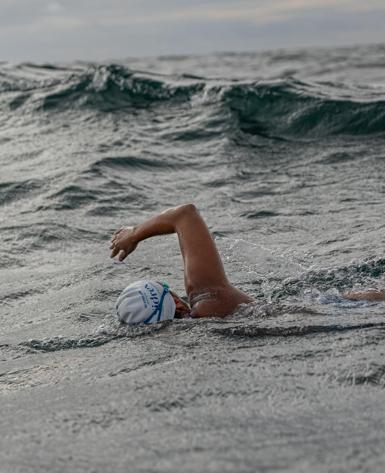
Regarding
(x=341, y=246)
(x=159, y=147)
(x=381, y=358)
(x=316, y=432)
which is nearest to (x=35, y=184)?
(x=159, y=147)

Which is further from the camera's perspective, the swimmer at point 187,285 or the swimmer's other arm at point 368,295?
the swimmer's other arm at point 368,295

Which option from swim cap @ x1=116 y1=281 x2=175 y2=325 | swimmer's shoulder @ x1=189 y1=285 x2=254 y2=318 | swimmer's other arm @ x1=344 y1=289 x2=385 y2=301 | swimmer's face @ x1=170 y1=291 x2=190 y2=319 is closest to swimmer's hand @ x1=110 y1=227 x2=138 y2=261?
swim cap @ x1=116 y1=281 x2=175 y2=325

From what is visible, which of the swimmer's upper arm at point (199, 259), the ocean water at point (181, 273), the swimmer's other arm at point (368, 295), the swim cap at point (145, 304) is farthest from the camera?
the swimmer's other arm at point (368, 295)

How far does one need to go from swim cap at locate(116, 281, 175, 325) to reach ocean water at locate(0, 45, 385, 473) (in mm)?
90

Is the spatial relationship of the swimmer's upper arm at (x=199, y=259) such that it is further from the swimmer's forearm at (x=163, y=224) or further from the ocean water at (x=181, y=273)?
the ocean water at (x=181, y=273)

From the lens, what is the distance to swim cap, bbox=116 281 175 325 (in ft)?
20.5

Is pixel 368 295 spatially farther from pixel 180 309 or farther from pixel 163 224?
pixel 163 224

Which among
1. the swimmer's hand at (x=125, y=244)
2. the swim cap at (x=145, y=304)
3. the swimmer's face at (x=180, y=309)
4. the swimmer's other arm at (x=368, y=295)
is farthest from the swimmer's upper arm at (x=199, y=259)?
the swimmer's other arm at (x=368, y=295)

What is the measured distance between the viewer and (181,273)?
859 cm

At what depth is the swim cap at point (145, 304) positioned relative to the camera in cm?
625

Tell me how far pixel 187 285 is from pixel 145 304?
40cm

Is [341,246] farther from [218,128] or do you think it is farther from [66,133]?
[66,133]

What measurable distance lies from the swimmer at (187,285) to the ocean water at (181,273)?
0.13 metres

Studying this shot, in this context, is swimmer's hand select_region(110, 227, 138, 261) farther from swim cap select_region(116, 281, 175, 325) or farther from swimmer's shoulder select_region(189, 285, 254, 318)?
swimmer's shoulder select_region(189, 285, 254, 318)
